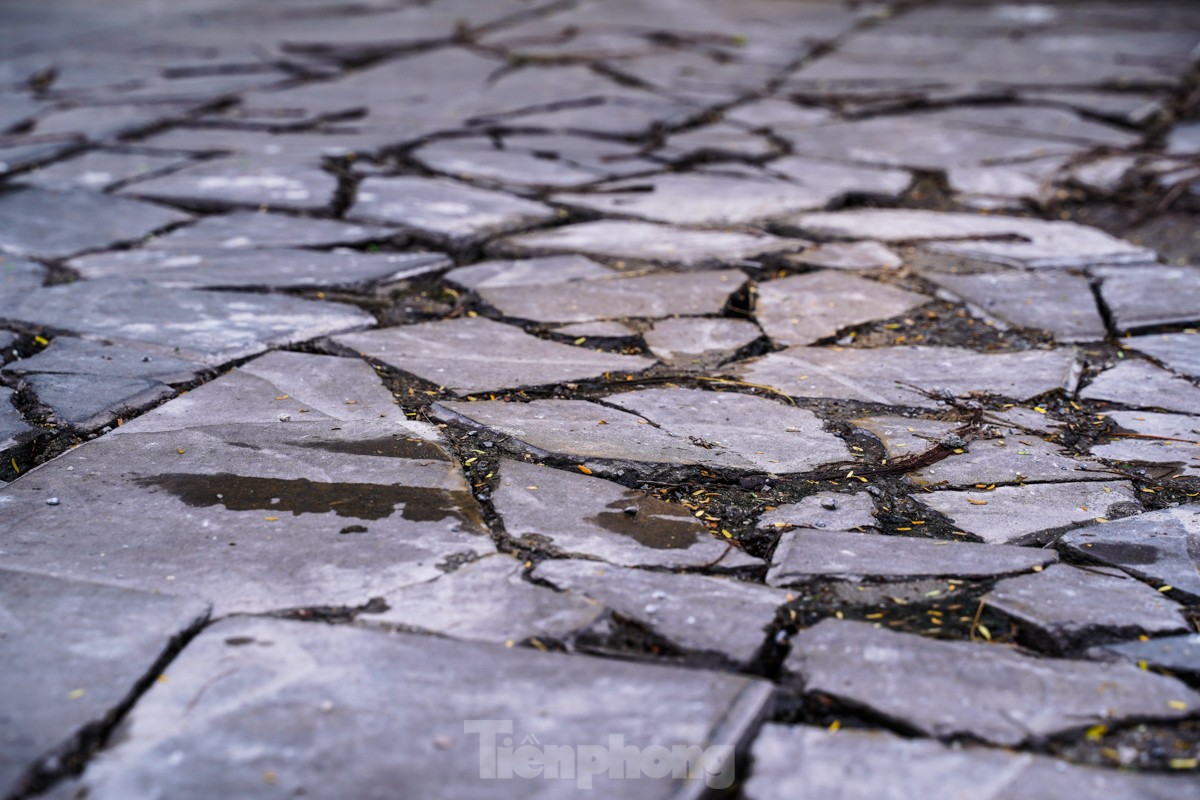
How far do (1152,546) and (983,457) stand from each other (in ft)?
1.01

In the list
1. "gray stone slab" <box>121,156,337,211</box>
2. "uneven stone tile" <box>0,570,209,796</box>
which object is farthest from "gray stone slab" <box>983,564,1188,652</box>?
"gray stone slab" <box>121,156,337,211</box>

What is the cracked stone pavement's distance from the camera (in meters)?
1.06

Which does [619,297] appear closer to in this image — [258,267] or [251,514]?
[258,267]

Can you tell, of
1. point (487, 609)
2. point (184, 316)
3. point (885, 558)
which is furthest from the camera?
point (184, 316)

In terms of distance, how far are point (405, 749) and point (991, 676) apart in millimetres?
612

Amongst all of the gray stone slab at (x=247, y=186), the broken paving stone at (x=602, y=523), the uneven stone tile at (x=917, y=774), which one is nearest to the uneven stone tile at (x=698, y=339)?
the broken paving stone at (x=602, y=523)

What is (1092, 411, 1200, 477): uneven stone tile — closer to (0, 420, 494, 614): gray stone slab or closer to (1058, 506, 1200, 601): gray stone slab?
(1058, 506, 1200, 601): gray stone slab

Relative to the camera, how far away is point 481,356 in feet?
6.71

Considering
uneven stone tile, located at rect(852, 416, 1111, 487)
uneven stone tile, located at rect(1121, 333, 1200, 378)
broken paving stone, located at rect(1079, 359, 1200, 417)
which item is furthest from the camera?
uneven stone tile, located at rect(1121, 333, 1200, 378)

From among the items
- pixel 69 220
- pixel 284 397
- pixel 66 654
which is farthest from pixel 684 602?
pixel 69 220

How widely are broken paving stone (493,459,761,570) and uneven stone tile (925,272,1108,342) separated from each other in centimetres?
110

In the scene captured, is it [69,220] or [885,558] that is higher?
[69,220]

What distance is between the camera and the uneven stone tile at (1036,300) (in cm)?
222

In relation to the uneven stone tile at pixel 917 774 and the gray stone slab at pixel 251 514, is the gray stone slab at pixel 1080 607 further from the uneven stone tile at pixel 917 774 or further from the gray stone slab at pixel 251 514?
the gray stone slab at pixel 251 514
